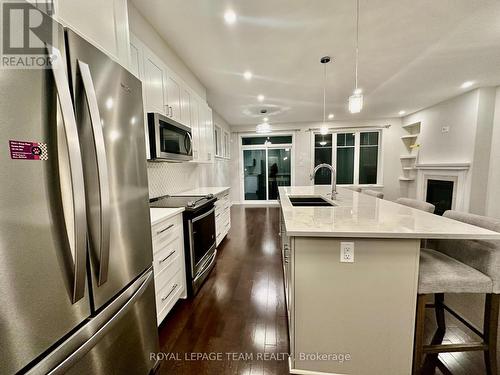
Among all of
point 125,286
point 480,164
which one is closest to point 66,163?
point 125,286

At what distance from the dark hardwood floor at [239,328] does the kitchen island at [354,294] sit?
327 millimetres

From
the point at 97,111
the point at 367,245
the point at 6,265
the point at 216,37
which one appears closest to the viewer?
the point at 6,265

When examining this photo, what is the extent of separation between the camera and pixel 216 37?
2344 millimetres

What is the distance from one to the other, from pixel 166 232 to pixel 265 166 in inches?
222

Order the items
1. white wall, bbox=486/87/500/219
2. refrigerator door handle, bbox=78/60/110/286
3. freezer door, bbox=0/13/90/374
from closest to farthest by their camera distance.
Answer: freezer door, bbox=0/13/90/374, refrigerator door handle, bbox=78/60/110/286, white wall, bbox=486/87/500/219

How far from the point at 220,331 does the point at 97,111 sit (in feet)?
5.76

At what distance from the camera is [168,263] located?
171 cm

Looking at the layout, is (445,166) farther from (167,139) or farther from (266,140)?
(167,139)

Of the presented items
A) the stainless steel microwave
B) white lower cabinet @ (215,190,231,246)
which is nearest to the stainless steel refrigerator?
the stainless steel microwave

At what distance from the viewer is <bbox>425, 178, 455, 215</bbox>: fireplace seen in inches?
179

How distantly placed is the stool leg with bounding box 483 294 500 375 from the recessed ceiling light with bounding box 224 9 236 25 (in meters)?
2.88

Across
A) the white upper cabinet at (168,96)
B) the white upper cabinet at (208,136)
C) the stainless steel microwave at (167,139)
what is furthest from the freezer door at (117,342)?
the white upper cabinet at (208,136)

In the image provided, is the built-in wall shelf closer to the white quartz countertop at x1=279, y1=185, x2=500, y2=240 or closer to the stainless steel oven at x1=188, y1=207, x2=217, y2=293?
the white quartz countertop at x1=279, y1=185, x2=500, y2=240

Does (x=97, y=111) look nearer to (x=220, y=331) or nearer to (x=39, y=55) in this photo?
(x=39, y=55)
